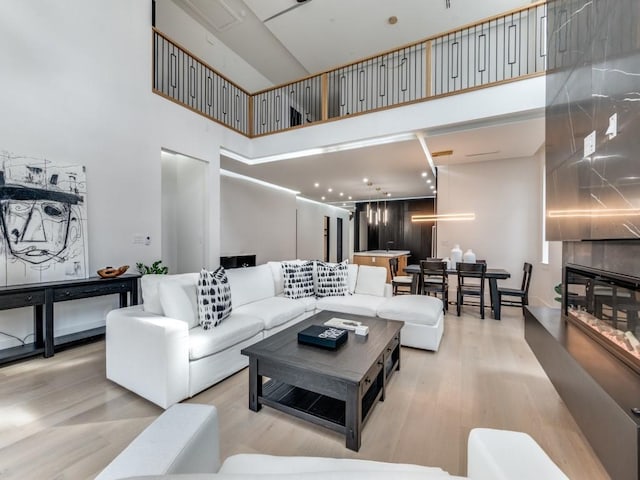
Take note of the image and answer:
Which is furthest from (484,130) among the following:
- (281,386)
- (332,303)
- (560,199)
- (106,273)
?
(106,273)

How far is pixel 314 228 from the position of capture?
35.6 feet

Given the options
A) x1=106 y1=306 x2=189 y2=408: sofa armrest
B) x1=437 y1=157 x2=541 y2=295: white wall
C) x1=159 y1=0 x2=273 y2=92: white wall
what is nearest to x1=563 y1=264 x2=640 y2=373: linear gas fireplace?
x1=106 y1=306 x2=189 y2=408: sofa armrest

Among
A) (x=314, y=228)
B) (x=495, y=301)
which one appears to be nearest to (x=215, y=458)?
(x=495, y=301)

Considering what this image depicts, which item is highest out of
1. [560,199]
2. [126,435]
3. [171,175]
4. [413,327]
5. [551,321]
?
[171,175]

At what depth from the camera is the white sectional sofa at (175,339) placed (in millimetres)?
1976

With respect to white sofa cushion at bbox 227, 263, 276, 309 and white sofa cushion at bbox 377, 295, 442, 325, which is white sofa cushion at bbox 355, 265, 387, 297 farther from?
white sofa cushion at bbox 227, 263, 276, 309

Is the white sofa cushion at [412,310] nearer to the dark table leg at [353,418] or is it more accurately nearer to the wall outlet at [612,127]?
the dark table leg at [353,418]

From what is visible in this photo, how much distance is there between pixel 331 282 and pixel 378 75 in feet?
16.4

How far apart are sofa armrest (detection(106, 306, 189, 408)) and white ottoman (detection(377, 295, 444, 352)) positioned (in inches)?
79.8

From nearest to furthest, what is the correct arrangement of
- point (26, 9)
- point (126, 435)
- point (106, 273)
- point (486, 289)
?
1. point (126, 435)
2. point (26, 9)
3. point (106, 273)
4. point (486, 289)

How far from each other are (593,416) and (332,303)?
2406mm

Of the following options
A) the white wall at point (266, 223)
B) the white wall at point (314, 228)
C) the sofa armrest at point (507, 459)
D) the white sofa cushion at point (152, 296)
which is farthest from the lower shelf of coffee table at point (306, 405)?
the white wall at point (314, 228)

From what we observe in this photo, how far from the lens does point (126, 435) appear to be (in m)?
1.72

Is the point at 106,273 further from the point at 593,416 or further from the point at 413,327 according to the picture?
the point at 593,416
